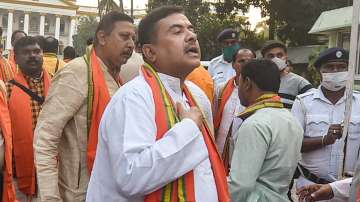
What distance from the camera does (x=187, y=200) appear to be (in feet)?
7.38

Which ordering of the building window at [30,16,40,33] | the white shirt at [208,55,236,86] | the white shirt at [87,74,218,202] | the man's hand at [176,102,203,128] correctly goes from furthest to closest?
1. the building window at [30,16,40,33]
2. the white shirt at [208,55,236,86]
3. the man's hand at [176,102,203,128]
4. the white shirt at [87,74,218,202]

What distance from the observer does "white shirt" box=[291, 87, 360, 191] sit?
418cm

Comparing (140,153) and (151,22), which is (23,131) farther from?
(140,153)

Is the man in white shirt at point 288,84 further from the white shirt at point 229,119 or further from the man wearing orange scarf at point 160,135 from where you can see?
the man wearing orange scarf at point 160,135

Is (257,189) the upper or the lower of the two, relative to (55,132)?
lower

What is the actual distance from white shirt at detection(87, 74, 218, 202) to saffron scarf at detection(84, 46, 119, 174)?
87cm

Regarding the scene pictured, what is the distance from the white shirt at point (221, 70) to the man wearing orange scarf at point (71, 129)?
2.49 metres

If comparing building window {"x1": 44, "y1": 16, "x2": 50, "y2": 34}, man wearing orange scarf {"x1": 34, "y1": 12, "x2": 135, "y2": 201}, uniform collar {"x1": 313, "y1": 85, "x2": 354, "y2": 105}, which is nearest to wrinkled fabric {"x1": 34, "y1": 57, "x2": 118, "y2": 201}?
man wearing orange scarf {"x1": 34, "y1": 12, "x2": 135, "y2": 201}

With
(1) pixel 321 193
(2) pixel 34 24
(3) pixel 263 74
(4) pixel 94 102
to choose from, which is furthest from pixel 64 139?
(2) pixel 34 24

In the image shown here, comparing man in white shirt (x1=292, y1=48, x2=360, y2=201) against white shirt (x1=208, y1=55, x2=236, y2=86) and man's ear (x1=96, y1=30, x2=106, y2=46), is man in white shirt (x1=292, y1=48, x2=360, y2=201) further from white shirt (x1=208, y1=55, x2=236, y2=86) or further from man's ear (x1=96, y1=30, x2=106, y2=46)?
man's ear (x1=96, y1=30, x2=106, y2=46)

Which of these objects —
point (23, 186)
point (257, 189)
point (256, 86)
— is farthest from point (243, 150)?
point (23, 186)

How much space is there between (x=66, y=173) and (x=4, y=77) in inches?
106

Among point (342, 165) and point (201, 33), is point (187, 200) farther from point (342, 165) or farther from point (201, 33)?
point (201, 33)

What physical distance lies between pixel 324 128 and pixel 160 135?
7.64 feet
